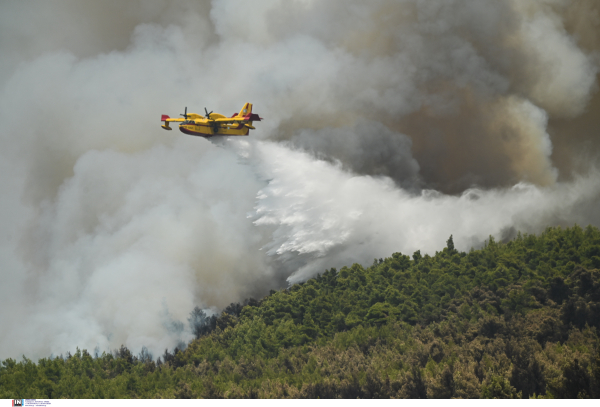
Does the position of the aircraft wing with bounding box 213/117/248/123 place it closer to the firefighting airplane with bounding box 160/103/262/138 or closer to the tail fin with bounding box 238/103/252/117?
the firefighting airplane with bounding box 160/103/262/138

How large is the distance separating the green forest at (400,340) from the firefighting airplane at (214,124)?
17.0 m

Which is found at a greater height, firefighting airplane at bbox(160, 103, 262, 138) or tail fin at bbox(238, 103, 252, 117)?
A: tail fin at bbox(238, 103, 252, 117)

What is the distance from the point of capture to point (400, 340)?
139 ft

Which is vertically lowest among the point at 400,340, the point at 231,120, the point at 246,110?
the point at 400,340

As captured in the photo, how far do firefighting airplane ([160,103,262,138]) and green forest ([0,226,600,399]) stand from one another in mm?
16960

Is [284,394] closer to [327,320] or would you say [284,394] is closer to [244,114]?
[327,320]

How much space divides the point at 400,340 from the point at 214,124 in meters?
20.6

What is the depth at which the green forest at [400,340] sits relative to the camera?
106 ft

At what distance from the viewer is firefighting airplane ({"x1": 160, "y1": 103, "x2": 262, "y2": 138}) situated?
42.8m

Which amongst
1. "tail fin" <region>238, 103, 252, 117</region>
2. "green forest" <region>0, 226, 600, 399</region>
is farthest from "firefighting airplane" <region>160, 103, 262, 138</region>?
"green forest" <region>0, 226, 600, 399</region>

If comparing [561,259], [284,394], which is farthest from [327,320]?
[561,259]

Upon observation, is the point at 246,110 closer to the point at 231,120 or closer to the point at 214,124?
the point at 231,120

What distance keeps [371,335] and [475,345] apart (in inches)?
Result: 385

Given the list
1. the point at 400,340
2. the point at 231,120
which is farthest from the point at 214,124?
the point at 400,340
